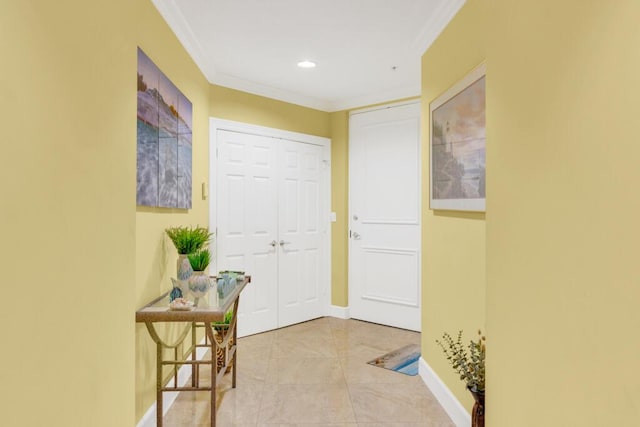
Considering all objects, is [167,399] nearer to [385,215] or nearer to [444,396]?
[444,396]

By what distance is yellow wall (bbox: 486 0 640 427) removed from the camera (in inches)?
34.0

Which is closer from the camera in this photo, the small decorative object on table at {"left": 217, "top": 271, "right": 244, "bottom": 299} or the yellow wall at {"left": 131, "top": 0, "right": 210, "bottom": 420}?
the yellow wall at {"left": 131, "top": 0, "right": 210, "bottom": 420}

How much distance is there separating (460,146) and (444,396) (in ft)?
4.95

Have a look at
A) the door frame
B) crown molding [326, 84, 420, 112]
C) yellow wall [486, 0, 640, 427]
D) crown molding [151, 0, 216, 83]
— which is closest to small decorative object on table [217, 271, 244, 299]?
the door frame

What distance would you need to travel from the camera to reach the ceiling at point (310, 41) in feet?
8.50

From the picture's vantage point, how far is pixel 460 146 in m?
2.42

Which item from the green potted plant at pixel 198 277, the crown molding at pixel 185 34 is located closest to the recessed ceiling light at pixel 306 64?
the crown molding at pixel 185 34

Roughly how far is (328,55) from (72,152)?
8.26 ft

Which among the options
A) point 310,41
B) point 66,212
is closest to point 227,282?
point 66,212

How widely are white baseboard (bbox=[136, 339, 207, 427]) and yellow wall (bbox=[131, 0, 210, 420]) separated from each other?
4cm

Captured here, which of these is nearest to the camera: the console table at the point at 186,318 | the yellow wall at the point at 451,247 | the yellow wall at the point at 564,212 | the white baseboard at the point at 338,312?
the yellow wall at the point at 564,212

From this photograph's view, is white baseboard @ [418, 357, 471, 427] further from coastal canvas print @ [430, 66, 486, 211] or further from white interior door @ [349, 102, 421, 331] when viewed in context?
white interior door @ [349, 102, 421, 331]

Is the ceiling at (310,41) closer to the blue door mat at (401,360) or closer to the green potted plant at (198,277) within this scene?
the green potted plant at (198,277)

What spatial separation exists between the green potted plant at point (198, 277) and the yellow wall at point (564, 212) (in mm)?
1551
